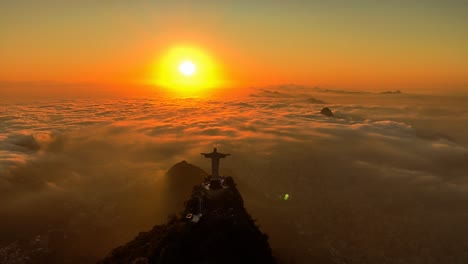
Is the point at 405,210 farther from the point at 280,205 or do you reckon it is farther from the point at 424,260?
the point at 280,205

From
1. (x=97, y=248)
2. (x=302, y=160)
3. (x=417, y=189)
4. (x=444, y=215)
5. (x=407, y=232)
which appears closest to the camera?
(x=97, y=248)

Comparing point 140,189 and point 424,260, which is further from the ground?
point 140,189

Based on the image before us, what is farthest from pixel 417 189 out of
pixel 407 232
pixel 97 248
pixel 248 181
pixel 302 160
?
pixel 97 248

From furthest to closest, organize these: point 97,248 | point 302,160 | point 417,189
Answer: point 302,160, point 417,189, point 97,248

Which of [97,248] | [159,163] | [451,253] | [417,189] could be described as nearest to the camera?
[97,248]

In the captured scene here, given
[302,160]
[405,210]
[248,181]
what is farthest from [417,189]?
[248,181]

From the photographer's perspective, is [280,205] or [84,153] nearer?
[280,205]

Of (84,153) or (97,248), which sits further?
(84,153)

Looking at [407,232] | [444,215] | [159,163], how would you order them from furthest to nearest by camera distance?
1. [159,163]
2. [444,215]
3. [407,232]

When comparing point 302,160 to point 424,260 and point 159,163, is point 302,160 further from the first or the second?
point 424,260
